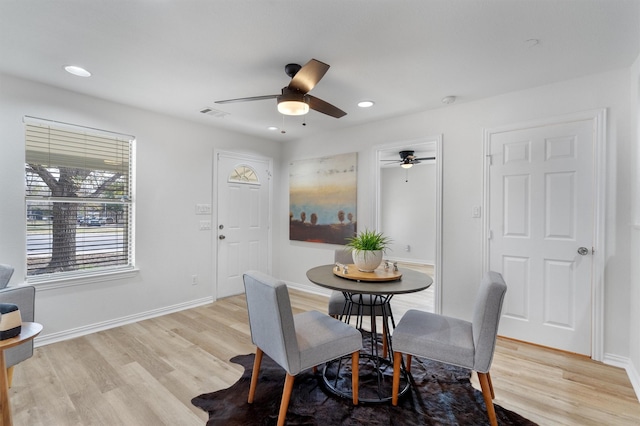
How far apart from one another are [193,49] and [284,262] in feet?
11.5

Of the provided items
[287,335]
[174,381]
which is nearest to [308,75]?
[287,335]

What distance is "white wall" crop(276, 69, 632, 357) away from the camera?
254cm

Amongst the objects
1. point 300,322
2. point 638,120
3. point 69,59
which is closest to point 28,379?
point 300,322

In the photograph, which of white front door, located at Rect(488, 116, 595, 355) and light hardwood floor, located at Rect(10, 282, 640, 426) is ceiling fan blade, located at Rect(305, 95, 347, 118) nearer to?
white front door, located at Rect(488, 116, 595, 355)

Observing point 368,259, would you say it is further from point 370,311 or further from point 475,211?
point 475,211

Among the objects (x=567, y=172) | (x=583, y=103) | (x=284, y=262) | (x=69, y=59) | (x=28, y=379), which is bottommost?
(x=28, y=379)

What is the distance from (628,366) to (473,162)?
6.90 feet

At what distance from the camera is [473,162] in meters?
3.28

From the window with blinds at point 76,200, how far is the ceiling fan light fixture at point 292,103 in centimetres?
218

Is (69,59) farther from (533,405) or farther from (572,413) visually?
(572,413)

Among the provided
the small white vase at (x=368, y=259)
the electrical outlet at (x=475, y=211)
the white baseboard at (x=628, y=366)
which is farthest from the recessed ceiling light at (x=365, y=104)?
the white baseboard at (x=628, y=366)

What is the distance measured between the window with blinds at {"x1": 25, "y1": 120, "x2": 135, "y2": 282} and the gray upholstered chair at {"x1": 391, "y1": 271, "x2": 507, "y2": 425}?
3.14 m

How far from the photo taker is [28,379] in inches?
90.2

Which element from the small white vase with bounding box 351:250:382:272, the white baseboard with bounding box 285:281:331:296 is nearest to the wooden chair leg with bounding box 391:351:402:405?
the small white vase with bounding box 351:250:382:272
